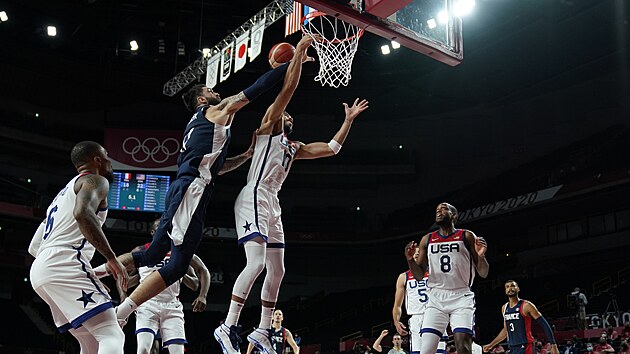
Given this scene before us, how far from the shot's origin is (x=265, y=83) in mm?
6031

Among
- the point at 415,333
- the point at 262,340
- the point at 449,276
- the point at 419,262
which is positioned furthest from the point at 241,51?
the point at 262,340

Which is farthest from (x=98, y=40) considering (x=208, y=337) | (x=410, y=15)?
(x=410, y=15)

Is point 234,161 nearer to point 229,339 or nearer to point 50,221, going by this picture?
point 229,339

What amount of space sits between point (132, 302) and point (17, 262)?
2278cm

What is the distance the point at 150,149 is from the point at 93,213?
19.5 m

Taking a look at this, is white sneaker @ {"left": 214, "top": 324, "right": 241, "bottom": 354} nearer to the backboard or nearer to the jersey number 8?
the jersey number 8

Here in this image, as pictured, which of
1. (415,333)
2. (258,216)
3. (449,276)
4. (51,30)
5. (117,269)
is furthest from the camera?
(51,30)

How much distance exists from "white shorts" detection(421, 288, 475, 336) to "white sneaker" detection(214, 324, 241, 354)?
2647mm

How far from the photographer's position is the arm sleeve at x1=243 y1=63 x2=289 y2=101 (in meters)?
5.95

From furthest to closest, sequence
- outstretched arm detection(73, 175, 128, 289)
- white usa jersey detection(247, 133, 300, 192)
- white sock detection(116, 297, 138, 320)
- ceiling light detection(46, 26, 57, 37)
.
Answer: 1. ceiling light detection(46, 26, 57, 37)
2. white usa jersey detection(247, 133, 300, 192)
3. white sock detection(116, 297, 138, 320)
4. outstretched arm detection(73, 175, 128, 289)

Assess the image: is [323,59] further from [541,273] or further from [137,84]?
[137,84]

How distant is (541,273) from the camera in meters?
26.2

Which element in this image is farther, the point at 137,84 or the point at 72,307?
the point at 137,84

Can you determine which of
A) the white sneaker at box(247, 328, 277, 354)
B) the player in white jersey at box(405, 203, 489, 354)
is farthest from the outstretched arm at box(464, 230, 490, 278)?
the white sneaker at box(247, 328, 277, 354)
